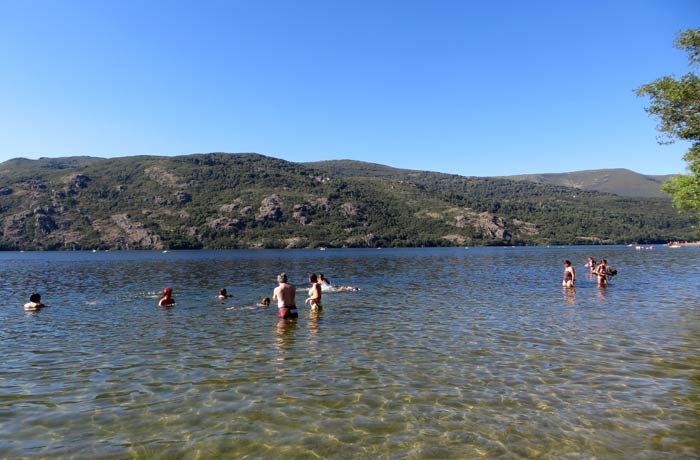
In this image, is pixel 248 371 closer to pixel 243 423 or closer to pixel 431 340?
pixel 243 423

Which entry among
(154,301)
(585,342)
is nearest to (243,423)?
(585,342)

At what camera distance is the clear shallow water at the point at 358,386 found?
8.04 metres

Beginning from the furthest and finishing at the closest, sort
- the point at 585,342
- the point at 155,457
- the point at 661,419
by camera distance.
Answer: the point at 585,342 → the point at 661,419 → the point at 155,457

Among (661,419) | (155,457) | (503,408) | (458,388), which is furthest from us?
(458,388)

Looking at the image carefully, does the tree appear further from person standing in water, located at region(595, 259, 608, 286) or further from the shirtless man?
the shirtless man

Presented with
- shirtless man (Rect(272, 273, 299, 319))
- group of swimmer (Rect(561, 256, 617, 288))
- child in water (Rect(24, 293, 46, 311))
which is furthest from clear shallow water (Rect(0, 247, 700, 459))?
group of swimmer (Rect(561, 256, 617, 288))

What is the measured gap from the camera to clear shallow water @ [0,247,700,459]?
26.4 feet

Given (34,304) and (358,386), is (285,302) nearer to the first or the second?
(358,386)

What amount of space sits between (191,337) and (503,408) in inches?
507

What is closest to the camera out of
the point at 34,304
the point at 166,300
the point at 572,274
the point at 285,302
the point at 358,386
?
the point at 358,386

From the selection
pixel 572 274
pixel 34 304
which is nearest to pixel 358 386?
pixel 34 304

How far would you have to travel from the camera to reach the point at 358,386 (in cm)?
1129

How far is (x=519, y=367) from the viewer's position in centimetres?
1278

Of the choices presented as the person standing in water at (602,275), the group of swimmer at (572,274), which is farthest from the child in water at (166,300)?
the person standing in water at (602,275)
